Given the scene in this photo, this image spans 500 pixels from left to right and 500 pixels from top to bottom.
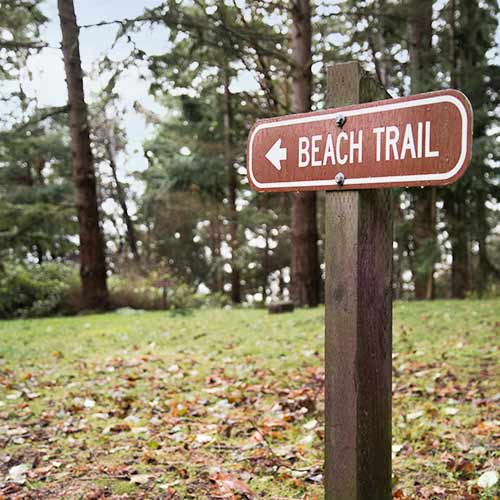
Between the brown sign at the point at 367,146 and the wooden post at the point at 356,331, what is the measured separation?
67 millimetres

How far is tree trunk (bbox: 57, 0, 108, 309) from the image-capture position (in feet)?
33.9

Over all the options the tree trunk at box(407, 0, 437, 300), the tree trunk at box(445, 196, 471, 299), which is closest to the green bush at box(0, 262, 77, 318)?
the tree trunk at box(407, 0, 437, 300)

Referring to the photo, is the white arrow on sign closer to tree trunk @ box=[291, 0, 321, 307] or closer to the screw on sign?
the screw on sign

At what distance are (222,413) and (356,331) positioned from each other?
8.18 feet

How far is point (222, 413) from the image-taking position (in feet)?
13.9

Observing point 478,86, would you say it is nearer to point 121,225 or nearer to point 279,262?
point 279,262

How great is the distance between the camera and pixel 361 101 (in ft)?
6.67

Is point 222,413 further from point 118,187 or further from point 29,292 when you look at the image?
point 118,187

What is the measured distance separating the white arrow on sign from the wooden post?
0.27m

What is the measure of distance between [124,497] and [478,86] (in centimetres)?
1021

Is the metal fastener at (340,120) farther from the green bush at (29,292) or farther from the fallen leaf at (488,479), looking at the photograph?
the green bush at (29,292)

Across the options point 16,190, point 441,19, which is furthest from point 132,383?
point 16,190

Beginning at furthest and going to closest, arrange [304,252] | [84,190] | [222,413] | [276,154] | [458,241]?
[458,241] → [84,190] → [304,252] → [222,413] → [276,154]

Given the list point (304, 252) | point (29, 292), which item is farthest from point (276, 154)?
point (29, 292)
